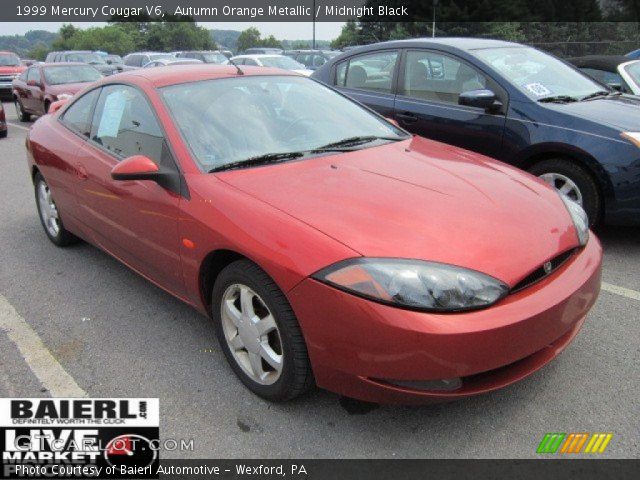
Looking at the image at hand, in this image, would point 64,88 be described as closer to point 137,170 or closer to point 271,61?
point 271,61

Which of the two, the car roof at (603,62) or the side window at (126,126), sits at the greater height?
the car roof at (603,62)

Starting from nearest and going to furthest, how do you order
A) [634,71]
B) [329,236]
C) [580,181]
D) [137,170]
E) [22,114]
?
[329,236] → [137,170] → [580,181] → [634,71] → [22,114]

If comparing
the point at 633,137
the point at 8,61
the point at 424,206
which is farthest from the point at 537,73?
the point at 8,61

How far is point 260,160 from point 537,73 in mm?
3126

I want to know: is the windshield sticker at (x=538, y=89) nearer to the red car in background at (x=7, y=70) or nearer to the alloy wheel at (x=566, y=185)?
the alloy wheel at (x=566, y=185)

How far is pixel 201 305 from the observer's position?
9.29 ft

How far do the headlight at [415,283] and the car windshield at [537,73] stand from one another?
2.98 meters

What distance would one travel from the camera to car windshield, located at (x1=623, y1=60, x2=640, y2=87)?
6371 millimetres

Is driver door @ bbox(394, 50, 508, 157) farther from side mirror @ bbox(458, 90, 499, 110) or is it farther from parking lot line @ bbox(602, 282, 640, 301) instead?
parking lot line @ bbox(602, 282, 640, 301)

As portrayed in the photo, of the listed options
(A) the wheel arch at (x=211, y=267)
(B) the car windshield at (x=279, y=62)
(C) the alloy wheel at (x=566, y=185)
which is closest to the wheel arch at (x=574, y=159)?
(C) the alloy wheel at (x=566, y=185)

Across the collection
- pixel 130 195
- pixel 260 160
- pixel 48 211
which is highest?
pixel 260 160

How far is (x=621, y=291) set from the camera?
3516 millimetres

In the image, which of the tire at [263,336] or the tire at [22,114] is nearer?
the tire at [263,336]

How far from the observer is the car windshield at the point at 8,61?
66.2ft
